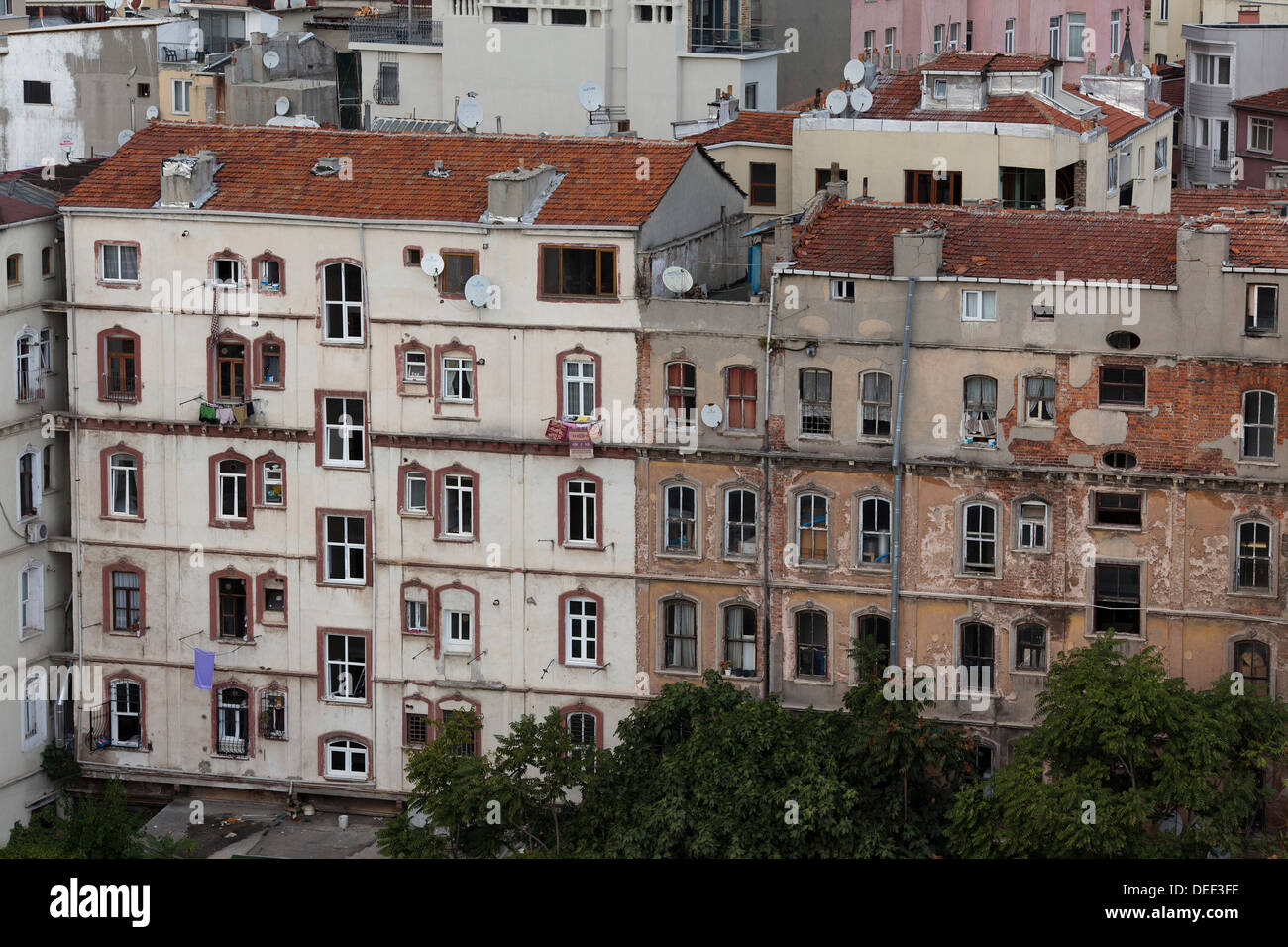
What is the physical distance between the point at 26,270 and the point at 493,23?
27757 mm

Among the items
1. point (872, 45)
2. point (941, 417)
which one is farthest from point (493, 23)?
point (941, 417)

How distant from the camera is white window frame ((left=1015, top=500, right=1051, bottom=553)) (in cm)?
8006

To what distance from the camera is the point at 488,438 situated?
84.1 metres

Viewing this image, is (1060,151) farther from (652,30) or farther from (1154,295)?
(652,30)

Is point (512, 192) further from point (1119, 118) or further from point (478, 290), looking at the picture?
point (1119, 118)

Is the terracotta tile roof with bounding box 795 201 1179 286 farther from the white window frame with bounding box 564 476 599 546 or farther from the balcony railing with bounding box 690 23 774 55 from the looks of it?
the balcony railing with bounding box 690 23 774 55

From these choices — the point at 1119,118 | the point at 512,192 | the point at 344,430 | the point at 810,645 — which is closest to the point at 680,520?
the point at 810,645

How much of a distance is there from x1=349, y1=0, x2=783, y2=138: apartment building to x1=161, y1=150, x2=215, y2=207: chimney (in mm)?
20645

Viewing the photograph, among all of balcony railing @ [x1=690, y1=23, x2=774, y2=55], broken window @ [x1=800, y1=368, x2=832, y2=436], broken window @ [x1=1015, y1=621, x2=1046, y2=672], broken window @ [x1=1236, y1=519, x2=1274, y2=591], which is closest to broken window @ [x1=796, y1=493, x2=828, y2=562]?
broken window @ [x1=800, y1=368, x2=832, y2=436]

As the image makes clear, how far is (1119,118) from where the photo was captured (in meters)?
96.9

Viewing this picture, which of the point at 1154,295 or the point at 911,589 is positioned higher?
the point at 1154,295

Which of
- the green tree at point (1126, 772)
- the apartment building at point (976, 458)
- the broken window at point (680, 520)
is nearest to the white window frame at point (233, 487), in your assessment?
the apartment building at point (976, 458)

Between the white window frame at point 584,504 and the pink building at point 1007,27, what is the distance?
3759 cm
